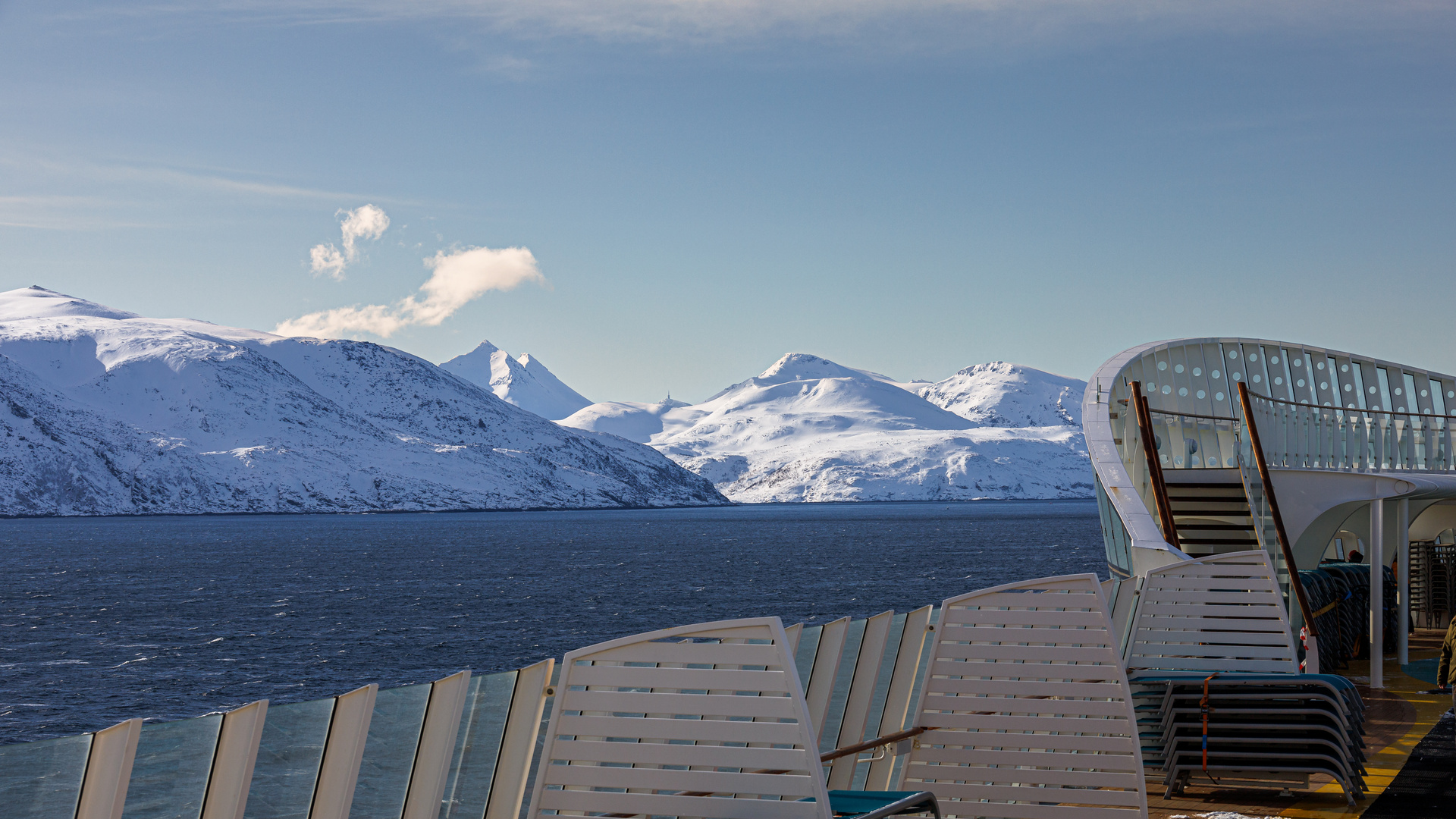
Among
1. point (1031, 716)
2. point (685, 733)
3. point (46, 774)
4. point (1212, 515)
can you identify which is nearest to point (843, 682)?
point (1031, 716)

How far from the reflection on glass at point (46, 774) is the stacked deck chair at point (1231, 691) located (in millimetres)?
6518

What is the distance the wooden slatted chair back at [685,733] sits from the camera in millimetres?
4129

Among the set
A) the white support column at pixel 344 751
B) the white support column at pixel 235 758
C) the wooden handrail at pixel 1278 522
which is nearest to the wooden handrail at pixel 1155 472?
the wooden handrail at pixel 1278 522

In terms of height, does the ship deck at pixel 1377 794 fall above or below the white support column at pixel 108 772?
below

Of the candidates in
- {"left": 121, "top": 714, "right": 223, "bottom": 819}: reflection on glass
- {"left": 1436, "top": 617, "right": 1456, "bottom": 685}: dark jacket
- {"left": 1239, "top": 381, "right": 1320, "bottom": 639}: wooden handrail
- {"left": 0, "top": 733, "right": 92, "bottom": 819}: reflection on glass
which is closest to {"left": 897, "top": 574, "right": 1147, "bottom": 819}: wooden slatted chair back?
{"left": 121, "top": 714, "right": 223, "bottom": 819}: reflection on glass

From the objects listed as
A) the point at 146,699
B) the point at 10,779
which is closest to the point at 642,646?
the point at 10,779

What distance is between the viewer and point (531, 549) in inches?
4779

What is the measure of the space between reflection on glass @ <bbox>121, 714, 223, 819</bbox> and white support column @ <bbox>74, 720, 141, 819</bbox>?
0.54 ft

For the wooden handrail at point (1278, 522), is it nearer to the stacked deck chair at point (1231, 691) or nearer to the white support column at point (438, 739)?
the stacked deck chair at point (1231, 691)

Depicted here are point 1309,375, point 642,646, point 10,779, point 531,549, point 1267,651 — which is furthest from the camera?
point 531,549

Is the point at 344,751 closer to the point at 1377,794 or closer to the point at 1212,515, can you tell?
the point at 1377,794

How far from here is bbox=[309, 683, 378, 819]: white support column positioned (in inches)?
181

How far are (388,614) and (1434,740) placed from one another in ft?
196

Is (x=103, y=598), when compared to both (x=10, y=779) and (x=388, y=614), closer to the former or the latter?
(x=388, y=614)
